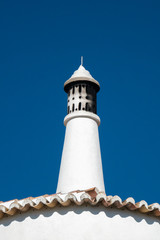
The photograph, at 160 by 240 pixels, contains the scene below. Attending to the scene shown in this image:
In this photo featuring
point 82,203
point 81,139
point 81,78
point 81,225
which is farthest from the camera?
point 81,78

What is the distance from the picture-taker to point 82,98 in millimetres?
17500

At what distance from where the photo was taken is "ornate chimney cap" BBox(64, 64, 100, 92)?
1777 centimetres

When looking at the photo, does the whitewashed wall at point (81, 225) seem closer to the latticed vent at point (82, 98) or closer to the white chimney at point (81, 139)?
the white chimney at point (81, 139)

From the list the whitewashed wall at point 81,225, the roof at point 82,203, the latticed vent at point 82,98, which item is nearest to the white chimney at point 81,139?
the latticed vent at point 82,98

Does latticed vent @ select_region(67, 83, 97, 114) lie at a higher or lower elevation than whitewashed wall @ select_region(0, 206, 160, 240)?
higher

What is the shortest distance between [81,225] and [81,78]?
752 cm

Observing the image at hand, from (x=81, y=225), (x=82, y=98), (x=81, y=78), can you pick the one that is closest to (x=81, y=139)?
(x=82, y=98)

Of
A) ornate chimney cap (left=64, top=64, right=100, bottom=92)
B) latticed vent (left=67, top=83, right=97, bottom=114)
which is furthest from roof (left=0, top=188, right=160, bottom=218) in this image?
ornate chimney cap (left=64, top=64, right=100, bottom=92)

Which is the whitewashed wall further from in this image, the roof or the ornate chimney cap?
the ornate chimney cap

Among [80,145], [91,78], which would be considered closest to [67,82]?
[91,78]

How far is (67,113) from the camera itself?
17609 mm

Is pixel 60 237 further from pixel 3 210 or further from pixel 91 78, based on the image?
pixel 91 78

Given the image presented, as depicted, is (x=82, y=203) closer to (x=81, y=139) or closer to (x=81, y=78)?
(x=81, y=139)

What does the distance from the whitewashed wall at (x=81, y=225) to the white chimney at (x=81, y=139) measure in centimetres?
361
